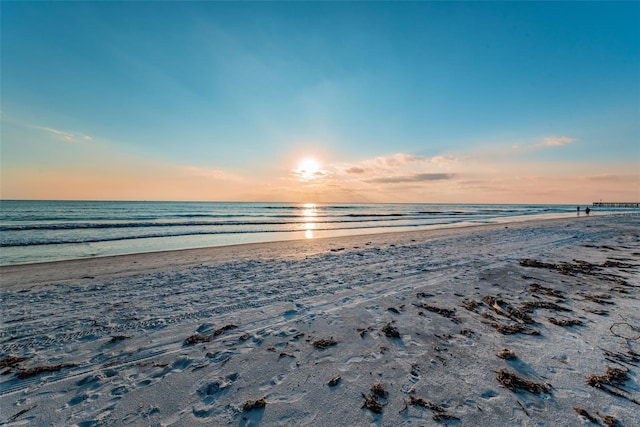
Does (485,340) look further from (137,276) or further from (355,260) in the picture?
(137,276)

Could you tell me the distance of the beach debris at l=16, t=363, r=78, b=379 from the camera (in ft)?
11.8

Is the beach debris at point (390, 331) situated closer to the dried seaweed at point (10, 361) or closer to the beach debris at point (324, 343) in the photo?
the beach debris at point (324, 343)

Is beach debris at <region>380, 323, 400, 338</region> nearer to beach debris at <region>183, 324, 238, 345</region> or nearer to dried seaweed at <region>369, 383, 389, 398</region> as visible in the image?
dried seaweed at <region>369, 383, 389, 398</region>

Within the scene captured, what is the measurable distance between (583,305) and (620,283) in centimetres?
281

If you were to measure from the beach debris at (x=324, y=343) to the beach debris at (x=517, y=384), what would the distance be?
2265mm

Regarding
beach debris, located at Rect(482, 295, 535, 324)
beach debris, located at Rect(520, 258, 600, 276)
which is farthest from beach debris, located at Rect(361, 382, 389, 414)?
beach debris, located at Rect(520, 258, 600, 276)

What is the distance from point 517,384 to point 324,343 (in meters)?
2.57

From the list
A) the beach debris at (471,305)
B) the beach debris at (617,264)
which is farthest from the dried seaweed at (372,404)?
the beach debris at (617,264)

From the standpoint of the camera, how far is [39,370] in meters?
3.70

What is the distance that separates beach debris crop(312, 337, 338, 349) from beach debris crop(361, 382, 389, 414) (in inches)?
42.7

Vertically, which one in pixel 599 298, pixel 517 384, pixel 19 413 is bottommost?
pixel 19 413

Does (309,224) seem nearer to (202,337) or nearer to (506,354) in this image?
(202,337)

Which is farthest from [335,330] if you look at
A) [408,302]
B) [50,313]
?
[50,313]

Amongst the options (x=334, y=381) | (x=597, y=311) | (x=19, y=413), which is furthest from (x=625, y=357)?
(x=19, y=413)
